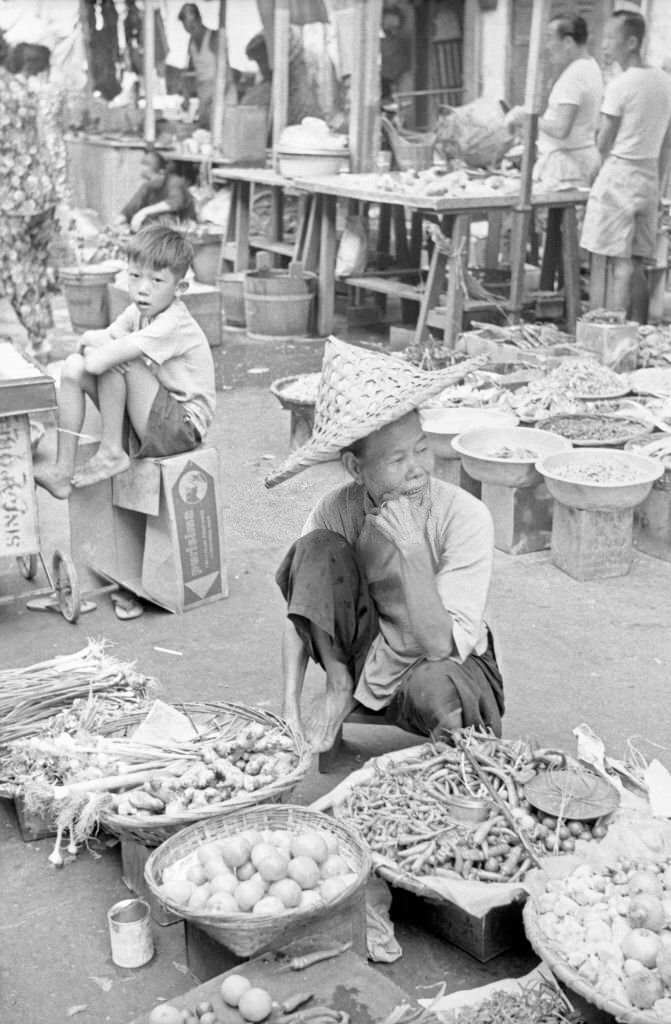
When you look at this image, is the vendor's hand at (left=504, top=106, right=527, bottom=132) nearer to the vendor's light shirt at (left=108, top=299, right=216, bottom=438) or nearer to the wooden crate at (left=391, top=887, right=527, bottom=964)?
the vendor's light shirt at (left=108, top=299, right=216, bottom=438)

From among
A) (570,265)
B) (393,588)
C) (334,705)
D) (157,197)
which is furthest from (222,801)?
(157,197)

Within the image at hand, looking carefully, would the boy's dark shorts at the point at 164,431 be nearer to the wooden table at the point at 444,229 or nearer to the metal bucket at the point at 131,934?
the metal bucket at the point at 131,934

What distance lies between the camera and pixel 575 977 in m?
2.19

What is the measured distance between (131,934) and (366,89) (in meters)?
8.14

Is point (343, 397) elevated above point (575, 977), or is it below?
above

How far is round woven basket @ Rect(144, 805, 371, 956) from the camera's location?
233 cm

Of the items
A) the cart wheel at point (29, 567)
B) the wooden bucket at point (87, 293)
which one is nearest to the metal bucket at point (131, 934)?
the cart wheel at point (29, 567)

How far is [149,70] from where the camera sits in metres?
12.9

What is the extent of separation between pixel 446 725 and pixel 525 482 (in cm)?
226

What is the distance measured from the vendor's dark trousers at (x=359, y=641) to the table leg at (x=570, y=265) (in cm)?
619

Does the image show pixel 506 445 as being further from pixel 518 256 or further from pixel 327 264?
pixel 327 264

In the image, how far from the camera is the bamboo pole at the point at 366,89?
9250mm

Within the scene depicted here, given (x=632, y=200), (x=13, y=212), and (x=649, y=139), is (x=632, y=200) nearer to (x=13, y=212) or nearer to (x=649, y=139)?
(x=649, y=139)

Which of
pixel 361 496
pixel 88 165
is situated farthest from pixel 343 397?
pixel 88 165
